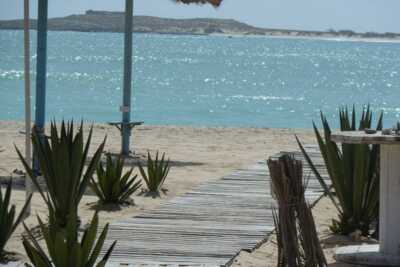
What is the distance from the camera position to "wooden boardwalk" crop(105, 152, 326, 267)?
739cm

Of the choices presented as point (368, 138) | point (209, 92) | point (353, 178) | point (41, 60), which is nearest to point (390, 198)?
point (368, 138)

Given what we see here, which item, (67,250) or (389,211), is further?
(389,211)

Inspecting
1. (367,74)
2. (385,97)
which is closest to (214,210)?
(385,97)

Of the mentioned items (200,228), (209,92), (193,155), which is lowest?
(209,92)

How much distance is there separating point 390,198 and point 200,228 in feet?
5.39

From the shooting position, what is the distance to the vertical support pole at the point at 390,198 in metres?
7.15

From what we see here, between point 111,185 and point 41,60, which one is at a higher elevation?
point 41,60

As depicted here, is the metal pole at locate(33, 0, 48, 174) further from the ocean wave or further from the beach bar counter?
the ocean wave

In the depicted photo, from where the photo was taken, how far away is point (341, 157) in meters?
8.27

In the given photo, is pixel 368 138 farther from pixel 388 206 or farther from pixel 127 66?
pixel 127 66

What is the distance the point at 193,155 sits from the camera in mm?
14430

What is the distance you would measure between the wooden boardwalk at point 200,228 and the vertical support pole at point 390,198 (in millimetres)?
927

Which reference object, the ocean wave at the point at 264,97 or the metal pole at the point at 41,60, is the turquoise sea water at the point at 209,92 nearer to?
→ the ocean wave at the point at 264,97

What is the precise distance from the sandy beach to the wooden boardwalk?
172 millimetres
